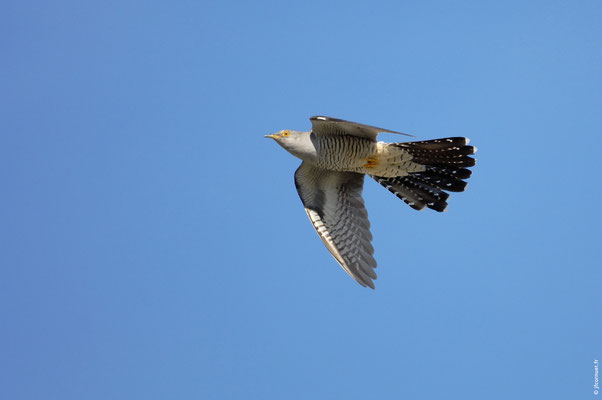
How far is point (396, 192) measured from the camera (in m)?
11.0

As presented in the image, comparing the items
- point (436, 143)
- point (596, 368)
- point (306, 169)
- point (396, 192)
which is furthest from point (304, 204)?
point (596, 368)

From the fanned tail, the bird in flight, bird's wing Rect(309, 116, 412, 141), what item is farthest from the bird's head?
the fanned tail

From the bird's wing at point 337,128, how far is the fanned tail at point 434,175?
1.56 feet

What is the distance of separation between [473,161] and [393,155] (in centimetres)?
114

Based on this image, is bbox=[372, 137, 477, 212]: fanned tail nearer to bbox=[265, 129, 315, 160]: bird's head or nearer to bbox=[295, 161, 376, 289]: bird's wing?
bbox=[295, 161, 376, 289]: bird's wing

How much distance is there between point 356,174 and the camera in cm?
1128

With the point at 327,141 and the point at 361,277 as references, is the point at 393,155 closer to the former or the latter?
the point at 327,141

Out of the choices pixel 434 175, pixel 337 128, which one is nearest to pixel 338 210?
pixel 434 175

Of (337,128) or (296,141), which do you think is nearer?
(337,128)

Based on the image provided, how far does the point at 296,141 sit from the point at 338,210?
1715 millimetres

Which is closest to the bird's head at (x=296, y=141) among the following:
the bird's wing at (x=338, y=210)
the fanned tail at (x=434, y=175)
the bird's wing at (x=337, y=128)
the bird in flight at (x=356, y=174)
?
the bird in flight at (x=356, y=174)

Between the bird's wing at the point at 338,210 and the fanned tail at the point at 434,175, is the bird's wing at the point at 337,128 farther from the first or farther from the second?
the bird's wing at the point at 338,210

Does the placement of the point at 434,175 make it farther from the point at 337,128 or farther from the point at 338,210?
the point at 337,128

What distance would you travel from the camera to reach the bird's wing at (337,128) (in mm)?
9320
